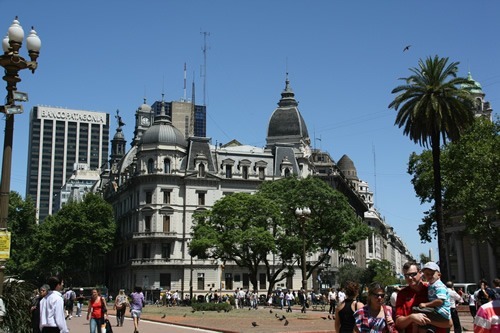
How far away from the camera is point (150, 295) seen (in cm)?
7512

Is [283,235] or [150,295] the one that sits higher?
[283,235]

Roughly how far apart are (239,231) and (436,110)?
2731 centimetres

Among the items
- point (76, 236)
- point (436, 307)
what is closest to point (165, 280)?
point (76, 236)

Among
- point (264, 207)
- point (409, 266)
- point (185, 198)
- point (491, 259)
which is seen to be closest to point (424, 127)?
point (264, 207)

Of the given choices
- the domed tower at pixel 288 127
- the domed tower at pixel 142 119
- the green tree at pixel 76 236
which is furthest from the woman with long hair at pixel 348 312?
the domed tower at pixel 142 119

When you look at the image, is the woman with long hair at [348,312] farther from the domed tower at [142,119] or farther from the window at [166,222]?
the domed tower at [142,119]

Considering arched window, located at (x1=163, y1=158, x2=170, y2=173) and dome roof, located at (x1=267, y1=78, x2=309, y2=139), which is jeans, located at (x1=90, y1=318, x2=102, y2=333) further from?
dome roof, located at (x1=267, y1=78, x2=309, y2=139)

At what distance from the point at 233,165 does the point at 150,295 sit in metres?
20.2

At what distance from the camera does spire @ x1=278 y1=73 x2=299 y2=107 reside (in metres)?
95.4

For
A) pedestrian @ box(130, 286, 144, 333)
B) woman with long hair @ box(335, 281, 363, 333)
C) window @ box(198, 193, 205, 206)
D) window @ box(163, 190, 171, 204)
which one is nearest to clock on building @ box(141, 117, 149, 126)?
window @ box(163, 190, 171, 204)

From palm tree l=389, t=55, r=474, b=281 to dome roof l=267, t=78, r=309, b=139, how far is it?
53626 mm

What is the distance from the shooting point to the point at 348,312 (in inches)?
412

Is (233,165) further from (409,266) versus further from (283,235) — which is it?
(409,266)

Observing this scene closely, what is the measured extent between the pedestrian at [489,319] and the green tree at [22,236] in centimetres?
8176
